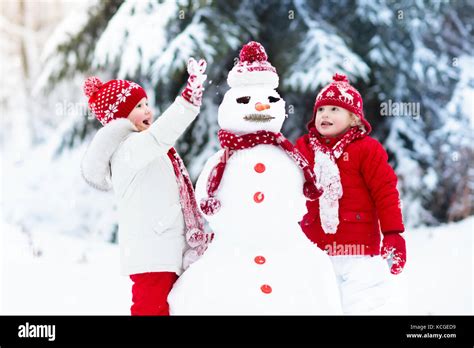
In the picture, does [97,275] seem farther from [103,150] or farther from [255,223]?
[255,223]

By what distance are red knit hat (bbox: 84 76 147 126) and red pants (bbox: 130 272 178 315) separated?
2.35 feet

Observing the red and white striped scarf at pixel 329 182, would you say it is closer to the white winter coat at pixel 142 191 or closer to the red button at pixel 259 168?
the red button at pixel 259 168

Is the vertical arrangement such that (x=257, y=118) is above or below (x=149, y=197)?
above

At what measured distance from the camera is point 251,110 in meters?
2.76

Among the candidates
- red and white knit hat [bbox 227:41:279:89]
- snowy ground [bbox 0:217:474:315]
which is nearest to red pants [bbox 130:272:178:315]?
red and white knit hat [bbox 227:41:279:89]

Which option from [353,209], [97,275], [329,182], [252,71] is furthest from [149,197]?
[97,275]

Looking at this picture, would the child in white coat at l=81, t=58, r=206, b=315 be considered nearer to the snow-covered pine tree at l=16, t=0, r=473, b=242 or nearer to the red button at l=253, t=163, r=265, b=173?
the red button at l=253, t=163, r=265, b=173

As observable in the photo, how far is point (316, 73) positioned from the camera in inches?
216

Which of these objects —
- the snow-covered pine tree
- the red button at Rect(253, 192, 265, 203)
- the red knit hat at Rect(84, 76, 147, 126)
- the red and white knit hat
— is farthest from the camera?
the snow-covered pine tree

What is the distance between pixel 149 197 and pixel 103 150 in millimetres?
275

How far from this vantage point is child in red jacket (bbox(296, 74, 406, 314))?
9.85 ft

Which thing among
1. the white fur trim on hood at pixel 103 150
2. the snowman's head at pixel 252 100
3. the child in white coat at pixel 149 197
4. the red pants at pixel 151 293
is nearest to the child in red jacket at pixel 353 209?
the snowman's head at pixel 252 100

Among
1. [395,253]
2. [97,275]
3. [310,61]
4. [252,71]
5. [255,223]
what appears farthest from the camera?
[310,61]

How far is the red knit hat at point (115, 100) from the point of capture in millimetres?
3000
